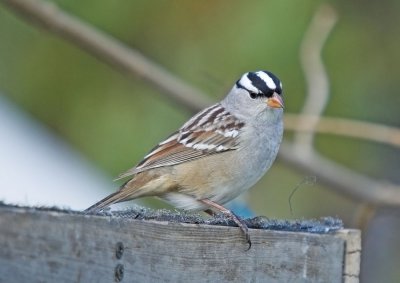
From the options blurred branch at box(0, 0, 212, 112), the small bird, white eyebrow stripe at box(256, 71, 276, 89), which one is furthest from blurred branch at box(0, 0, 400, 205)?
white eyebrow stripe at box(256, 71, 276, 89)

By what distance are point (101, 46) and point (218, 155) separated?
90 centimetres

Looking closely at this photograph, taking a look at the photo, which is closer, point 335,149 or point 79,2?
point 79,2

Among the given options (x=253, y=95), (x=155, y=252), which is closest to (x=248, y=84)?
(x=253, y=95)

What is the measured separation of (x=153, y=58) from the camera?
6.02 metres

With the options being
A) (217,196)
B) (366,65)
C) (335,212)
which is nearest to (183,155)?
(217,196)

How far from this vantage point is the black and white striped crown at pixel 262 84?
4.71 metres

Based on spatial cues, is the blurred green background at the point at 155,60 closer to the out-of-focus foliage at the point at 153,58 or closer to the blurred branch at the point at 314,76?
the out-of-focus foliage at the point at 153,58

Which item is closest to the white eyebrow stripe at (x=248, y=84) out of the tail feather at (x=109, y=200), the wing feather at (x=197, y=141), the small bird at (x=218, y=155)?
the small bird at (x=218, y=155)

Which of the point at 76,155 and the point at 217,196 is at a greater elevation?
the point at 76,155

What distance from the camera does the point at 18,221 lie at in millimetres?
2574

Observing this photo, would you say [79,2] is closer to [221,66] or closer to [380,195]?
[221,66]

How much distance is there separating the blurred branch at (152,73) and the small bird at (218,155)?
50cm

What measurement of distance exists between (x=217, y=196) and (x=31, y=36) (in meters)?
1.77

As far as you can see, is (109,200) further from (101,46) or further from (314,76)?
(314,76)
